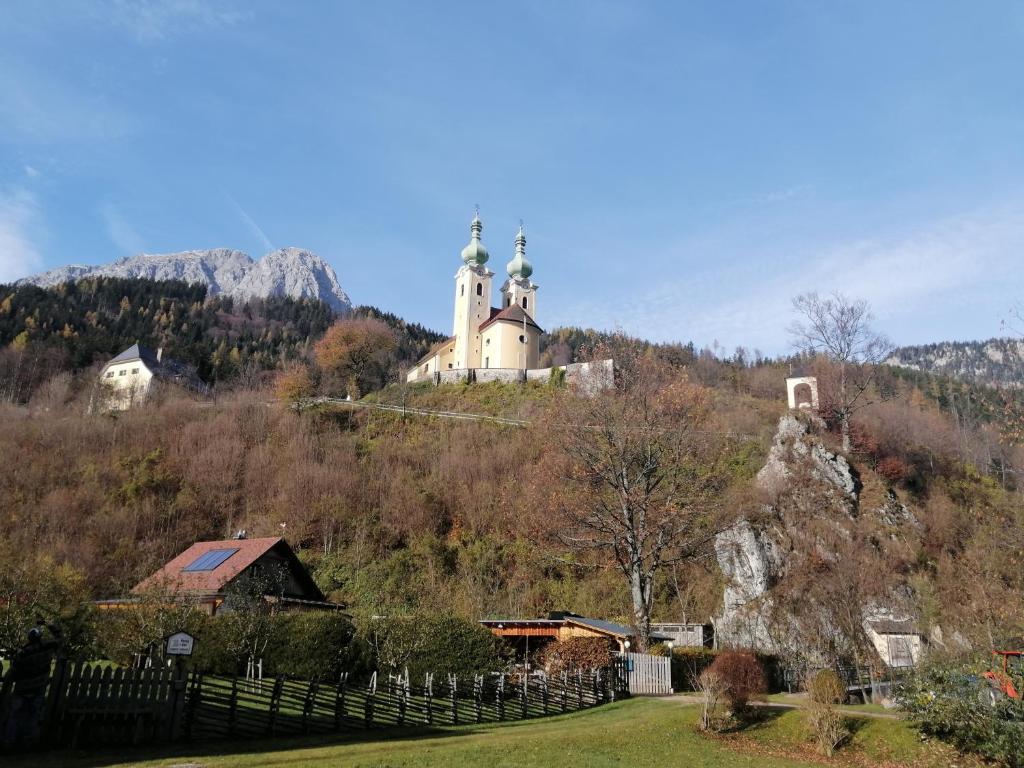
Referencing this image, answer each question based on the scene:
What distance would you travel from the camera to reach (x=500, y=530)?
3919 cm

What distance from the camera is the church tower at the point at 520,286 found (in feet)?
248

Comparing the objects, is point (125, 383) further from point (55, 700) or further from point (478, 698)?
point (55, 700)

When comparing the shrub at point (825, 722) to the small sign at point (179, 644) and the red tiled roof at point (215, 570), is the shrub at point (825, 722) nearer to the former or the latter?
the small sign at point (179, 644)

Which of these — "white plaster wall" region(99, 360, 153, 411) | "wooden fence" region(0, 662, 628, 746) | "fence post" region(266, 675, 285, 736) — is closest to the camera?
"wooden fence" region(0, 662, 628, 746)

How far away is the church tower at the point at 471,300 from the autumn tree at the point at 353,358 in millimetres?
8120

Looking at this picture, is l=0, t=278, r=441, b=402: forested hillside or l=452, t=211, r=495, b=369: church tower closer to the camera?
l=452, t=211, r=495, b=369: church tower

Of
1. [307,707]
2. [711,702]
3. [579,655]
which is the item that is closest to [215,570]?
[579,655]

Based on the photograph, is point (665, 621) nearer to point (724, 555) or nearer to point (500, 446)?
point (724, 555)

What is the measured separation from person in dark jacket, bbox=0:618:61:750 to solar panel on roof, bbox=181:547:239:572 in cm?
1672

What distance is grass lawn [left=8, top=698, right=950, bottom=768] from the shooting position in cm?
975

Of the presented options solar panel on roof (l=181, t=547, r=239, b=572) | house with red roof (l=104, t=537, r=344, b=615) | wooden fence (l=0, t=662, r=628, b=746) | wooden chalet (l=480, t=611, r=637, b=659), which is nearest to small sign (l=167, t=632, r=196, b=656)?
wooden fence (l=0, t=662, r=628, b=746)

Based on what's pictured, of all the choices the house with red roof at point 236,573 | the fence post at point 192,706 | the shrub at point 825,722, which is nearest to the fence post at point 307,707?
the fence post at point 192,706

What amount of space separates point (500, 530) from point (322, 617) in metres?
19.8

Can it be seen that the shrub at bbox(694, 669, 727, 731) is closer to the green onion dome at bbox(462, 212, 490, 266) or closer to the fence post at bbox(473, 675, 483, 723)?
the fence post at bbox(473, 675, 483, 723)
